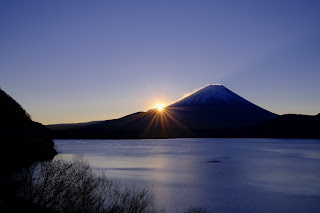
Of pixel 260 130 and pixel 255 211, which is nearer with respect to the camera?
pixel 255 211

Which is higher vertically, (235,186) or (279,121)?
(279,121)

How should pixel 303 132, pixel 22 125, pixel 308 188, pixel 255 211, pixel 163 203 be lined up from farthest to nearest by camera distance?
pixel 303 132, pixel 22 125, pixel 308 188, pixel 163 203, pixel 255 211

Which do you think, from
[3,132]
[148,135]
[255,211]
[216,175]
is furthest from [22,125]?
[148,135]

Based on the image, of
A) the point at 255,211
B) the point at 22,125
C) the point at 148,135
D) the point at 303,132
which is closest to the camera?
the point at 255,211

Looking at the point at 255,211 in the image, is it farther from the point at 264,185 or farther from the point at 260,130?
the point at 260,130

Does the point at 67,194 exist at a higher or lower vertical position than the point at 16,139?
lower

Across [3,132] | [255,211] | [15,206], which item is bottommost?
[255,211]

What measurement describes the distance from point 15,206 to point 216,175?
91.3 feet

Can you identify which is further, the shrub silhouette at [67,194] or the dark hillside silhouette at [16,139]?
the dark hillside silhouette at [16,139]

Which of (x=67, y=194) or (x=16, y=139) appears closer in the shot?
(x=67, y=194)

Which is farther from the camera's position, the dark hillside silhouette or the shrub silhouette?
the dark hillside silhouette

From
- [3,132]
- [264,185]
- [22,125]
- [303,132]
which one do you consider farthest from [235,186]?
[303,132]

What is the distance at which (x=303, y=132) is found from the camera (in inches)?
6998

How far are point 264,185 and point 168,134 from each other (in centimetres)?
17040
